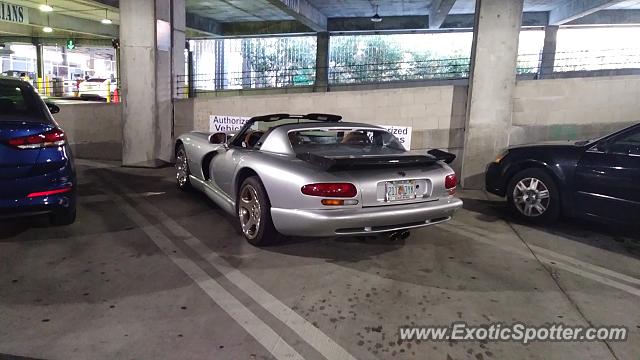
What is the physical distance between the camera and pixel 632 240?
501cm

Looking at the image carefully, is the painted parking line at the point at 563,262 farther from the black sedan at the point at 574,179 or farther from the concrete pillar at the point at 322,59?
the concrete pillar at the point at 322,59

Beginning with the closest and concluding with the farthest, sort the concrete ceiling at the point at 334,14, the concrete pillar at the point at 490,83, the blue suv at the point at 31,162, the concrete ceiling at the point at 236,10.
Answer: the blue suv at the point at 31,162
the concrete pillar at the point at 490,83
the concrete ceiling at the point at 334,14
the concrete ceiling at the point at 236,10

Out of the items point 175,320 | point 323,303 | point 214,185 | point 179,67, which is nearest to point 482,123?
point 214,185

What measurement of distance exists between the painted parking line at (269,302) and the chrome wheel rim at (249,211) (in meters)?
0.41

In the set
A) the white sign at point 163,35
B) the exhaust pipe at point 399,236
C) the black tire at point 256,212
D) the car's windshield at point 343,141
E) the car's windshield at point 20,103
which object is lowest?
the exhaust pipe at point 399,236

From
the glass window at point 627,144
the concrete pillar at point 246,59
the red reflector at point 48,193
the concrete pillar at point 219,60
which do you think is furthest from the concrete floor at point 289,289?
the concrete pillar at point 219,60

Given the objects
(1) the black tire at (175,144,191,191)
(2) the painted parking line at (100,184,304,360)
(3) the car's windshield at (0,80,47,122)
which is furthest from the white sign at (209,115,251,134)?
(3) the car's windshield at (0,80,47,122)

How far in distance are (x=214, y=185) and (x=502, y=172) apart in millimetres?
3607

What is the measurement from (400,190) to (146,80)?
21.5 ft

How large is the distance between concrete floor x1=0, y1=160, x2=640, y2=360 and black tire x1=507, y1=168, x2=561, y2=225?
23cm

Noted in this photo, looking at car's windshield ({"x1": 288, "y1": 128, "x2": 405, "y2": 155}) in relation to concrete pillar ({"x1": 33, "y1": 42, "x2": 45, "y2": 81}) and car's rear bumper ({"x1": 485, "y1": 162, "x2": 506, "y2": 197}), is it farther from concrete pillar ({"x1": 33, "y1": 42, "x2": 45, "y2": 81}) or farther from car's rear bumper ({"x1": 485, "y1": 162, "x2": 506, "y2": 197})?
concrete pillar ({"x1": 33, "y1": 42, "x2": 45, "y2": 81})

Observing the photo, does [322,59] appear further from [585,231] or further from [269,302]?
[269,302]

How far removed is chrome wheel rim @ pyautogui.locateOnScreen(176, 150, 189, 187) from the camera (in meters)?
6.55

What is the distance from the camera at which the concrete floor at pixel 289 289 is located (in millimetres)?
2729
